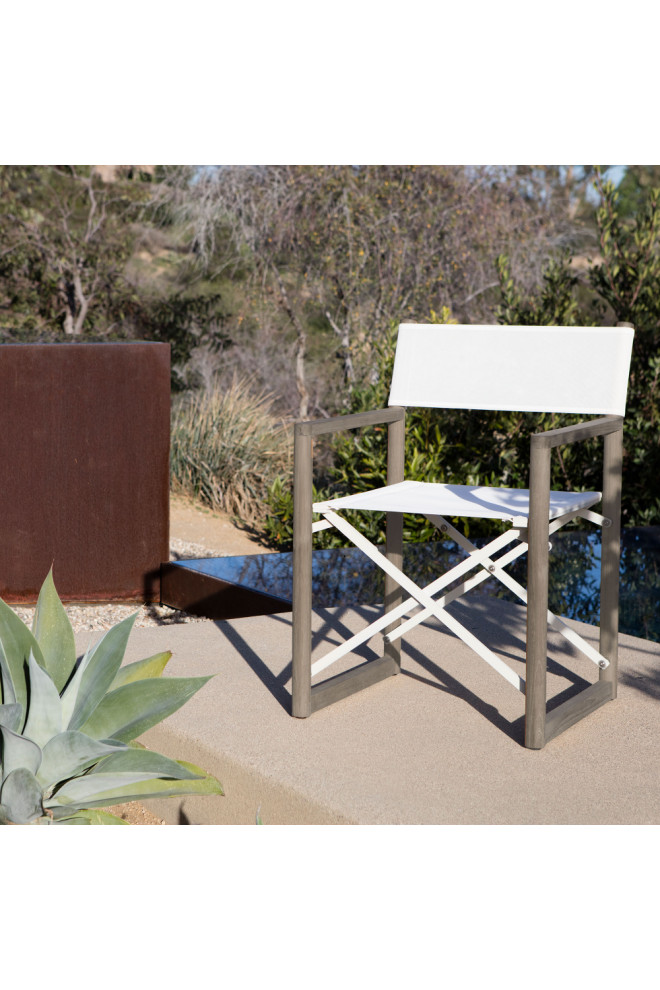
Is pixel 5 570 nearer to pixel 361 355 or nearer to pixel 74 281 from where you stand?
pixel 361 355

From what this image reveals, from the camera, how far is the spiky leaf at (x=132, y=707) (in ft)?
6.94

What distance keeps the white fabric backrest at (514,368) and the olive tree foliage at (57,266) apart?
779 cm

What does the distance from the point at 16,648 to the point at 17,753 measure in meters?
0.26

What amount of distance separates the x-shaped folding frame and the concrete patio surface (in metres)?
0.06

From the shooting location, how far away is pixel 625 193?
59.1 ft

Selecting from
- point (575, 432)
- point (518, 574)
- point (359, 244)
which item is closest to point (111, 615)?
point (518, 574)

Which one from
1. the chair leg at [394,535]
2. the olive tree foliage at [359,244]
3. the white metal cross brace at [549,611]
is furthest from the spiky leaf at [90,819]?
the olive tree foliage at [359,244]

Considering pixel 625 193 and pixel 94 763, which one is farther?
pixel 625 193

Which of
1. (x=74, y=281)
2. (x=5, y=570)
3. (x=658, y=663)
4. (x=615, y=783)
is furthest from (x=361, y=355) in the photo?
(x=615, y=783)

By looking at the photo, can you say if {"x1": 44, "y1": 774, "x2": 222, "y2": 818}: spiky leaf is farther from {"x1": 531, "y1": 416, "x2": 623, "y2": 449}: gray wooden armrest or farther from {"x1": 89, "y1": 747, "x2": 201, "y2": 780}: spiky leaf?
{"x1": 531, "y1": 416, "x2": 623, "y2": 449}: gray wooden armrest

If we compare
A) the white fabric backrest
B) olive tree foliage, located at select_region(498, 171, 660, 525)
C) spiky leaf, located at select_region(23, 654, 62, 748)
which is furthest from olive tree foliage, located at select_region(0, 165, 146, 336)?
spiky leaf, located at select_region(23, 654, 62, 748)

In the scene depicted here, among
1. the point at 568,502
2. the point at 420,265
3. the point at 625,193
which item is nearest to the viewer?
the point at 568,502

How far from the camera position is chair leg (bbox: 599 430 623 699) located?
277 centimetres

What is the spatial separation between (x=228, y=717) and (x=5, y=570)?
2387mm
